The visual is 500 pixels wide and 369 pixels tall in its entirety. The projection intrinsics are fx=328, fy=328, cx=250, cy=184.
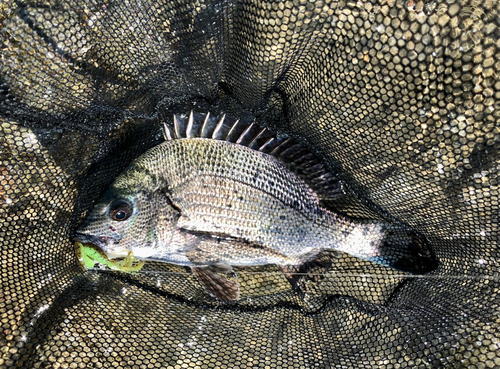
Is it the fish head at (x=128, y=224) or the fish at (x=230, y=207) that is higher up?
the fish at (x=230, y=207)

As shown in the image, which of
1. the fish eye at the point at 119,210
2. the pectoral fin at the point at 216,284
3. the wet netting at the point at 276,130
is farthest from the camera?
the pectoral fin at the point at 216,284

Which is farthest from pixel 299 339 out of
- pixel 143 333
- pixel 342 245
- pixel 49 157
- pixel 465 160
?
pixel 49 157

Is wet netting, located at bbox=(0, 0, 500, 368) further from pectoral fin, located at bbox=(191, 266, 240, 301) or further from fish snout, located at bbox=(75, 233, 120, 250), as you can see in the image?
fish snout, located at bbox=(75, 233, 120, 250)

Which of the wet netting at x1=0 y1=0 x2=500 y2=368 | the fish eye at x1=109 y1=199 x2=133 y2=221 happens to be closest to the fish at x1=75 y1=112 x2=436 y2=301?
the fish eye at x1=109 y1=199 x2=133 y2=221

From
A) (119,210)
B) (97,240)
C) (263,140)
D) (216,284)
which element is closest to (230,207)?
(263,140)

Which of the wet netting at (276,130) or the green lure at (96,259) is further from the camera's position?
the green lure at (96,259)

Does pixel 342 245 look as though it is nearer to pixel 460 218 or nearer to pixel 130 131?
pixel 460 218

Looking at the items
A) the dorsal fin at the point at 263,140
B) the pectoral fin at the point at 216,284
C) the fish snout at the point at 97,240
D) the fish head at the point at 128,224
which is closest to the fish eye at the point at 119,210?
the fish head at the point at 128,224

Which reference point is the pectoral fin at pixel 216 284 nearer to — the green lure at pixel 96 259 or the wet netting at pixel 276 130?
the wet netting at pixel 276 130
